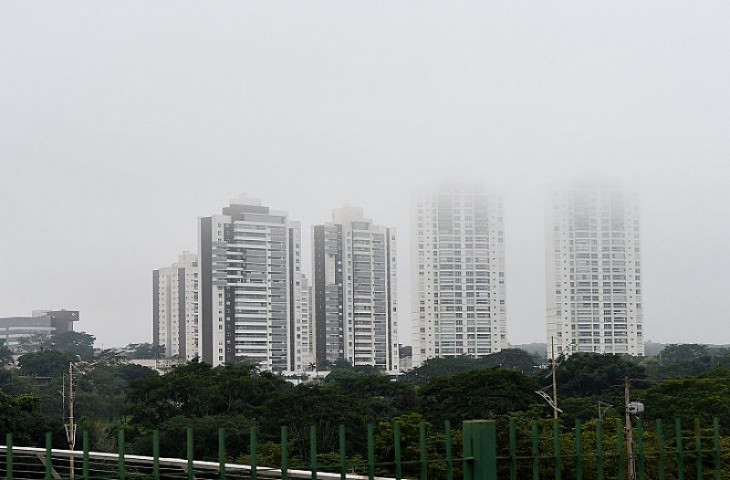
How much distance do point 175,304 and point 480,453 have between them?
4000 inches

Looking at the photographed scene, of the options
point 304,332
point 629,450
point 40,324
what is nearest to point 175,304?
point 304,332

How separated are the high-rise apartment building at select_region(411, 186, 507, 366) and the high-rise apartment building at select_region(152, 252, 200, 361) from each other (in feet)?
82.1

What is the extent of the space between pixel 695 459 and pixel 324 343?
81.8 m

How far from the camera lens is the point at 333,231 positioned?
83938 millimetres

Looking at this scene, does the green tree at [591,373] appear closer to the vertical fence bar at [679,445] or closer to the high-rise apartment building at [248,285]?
the high-rise apartment building at [248,285]

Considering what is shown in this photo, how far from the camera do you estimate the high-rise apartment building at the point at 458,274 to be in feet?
271

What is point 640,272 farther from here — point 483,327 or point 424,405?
point 424,405

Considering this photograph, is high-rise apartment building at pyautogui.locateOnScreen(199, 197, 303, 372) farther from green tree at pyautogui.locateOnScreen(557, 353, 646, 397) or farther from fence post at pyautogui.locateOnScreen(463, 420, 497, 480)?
fence post at pyautogui.locateOnScreen(463, 420, 497, 480)

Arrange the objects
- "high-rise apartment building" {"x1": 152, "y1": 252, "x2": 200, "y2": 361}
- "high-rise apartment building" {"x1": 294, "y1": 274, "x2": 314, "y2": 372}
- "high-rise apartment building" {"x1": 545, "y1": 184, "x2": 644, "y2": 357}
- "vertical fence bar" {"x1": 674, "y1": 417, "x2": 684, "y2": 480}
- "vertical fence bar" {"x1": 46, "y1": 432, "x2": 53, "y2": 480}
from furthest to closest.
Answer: "high-rise apartment building" {"x1": 152, "y1": 252, "x2": 200, "y2": 361}
"high-rise apartment building" {"x1": 294, "y1": 274, "x2": 314, "y2": 372}
"high-rise apartment building" {"x1": 545, "y1": 184, "x2": 644, "y2": 357}
"vertical fence bar" {"x1": 674, "y1": 417, "x2": 684, "y2": 480}
"vertical fence bar" {"x1": 46, "y1": 432, "x2": 53, "y2": 480}

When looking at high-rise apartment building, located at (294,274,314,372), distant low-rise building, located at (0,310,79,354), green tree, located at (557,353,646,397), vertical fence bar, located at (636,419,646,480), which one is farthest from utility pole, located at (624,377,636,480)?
distant low-rise building, located at (0,310,79,354)

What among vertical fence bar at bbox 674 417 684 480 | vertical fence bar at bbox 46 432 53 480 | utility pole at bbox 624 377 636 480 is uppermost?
vertical fence bar at bbox 46 432 53 480

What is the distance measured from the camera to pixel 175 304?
102 meters

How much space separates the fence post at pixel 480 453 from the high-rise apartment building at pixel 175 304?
94100mm

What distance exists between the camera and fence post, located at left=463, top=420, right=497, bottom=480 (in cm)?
300
